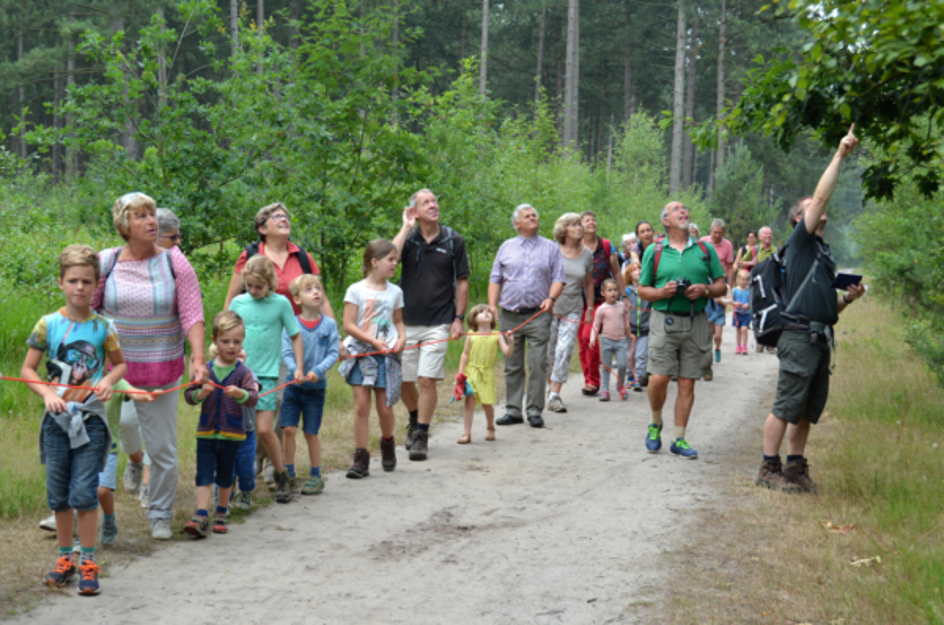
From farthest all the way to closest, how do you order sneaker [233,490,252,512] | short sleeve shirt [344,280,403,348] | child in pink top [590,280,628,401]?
child in pink top [590,280,628,401] < short sleeve shirt [344,280,403,348] < sneaker [233,490,252,512]

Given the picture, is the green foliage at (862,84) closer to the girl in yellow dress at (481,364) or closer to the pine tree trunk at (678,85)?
the girl in yellow dress at (481,364)

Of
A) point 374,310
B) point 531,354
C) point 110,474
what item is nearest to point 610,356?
point 531,354

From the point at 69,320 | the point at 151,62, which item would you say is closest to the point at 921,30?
the point at 69,320

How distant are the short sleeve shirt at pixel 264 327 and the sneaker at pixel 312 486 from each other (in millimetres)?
880

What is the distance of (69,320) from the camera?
15.2ft

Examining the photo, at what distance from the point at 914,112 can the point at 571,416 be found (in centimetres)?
515

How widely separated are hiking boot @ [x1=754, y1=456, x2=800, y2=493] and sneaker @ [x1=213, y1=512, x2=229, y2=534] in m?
3.92

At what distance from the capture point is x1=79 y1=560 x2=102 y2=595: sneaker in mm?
4438

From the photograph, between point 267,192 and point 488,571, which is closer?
point 488,571

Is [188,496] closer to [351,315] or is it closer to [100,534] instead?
[100,534]

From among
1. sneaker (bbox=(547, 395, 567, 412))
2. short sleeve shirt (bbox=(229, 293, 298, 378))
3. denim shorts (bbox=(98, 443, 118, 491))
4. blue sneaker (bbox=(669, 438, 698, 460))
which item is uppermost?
short sleeve shirt (bbox=(229, 293, 298, 378))

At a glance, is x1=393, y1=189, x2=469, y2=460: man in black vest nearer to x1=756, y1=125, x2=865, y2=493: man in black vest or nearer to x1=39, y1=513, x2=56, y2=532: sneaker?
x1=756, y1=125, x2=865, y2=493: man in black vest

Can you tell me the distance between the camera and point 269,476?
22.4 ft

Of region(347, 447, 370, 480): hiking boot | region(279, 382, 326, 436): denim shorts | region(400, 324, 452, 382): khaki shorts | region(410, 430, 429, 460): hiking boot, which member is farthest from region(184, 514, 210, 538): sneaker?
region(400, 324, 452, 382): khaki shorts
